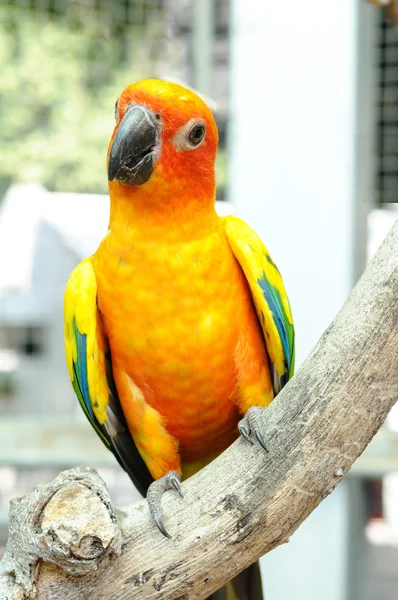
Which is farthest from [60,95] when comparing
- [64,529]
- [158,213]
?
[64,529]

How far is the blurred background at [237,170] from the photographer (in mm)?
1456

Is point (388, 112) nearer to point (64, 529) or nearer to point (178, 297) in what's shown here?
point (178, 297)

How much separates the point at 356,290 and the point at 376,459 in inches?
37.8

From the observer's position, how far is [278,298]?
37.7 inches

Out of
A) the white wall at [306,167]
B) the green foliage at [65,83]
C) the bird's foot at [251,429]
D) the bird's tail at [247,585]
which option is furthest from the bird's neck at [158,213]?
the green foliage at [65,83]

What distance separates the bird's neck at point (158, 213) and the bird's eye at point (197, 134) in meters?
0.07

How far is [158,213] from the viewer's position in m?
0.90

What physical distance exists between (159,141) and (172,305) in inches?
8.3

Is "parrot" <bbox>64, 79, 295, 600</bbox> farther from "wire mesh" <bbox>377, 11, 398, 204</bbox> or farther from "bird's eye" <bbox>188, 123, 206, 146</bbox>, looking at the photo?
"wire mesh" <bbox>377, 11, 398, 204</bbox>

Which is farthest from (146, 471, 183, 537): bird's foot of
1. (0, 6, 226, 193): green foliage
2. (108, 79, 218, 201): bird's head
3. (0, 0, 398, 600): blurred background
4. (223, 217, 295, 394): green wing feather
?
(0, 6, 226, 193): green foliage

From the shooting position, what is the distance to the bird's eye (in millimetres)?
864

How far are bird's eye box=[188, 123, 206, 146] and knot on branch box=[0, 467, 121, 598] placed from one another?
1.38 feet

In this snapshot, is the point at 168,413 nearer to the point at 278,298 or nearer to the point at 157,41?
the point at 278,298

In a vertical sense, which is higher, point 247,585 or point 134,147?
point 134,147
